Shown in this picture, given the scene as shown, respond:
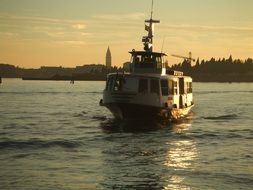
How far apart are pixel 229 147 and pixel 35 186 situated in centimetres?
1449

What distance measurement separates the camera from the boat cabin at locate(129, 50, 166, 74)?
1801 inches

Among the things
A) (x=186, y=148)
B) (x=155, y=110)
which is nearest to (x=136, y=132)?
(x=155, y=110)

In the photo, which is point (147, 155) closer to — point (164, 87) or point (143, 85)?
point (143, 85)

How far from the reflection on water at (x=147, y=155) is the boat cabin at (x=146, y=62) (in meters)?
6.01

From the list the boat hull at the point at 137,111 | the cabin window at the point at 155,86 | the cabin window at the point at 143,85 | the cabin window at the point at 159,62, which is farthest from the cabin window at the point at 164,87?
the cabin window at the point at 159,62

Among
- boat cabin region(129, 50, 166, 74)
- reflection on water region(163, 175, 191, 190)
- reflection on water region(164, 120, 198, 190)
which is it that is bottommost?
reflection on water region(163, 175, 191, 190)

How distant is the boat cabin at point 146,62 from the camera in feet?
150

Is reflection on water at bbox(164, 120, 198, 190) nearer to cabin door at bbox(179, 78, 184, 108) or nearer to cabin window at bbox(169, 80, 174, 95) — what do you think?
cabin window at bbox(169, 80, 174, 95)

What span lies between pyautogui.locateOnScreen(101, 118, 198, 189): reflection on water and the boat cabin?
601 centimetres

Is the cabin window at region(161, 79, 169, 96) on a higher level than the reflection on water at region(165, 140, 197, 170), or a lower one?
higher

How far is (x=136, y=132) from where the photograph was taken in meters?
37.4

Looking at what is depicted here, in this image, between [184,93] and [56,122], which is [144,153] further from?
[184,93]

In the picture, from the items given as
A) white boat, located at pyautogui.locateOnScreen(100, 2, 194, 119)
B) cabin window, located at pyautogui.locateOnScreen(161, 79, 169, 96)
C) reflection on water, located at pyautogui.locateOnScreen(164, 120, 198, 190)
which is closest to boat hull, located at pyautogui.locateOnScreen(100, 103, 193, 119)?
white boat, located at pyautogui.locateOnScreen(100, 2, 194, 119)

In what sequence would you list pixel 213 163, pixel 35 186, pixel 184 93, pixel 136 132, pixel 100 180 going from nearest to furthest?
pixel 35 186, pixel 100 180, pixel 213 163, pixel 136 132, pixel 184 93
